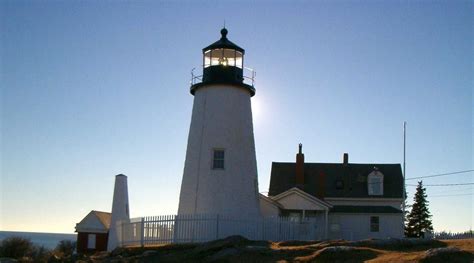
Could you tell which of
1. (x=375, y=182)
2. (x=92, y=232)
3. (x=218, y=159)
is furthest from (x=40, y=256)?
(x=375, y=182)

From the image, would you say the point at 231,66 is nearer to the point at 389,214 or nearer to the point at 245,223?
the point at 245,223

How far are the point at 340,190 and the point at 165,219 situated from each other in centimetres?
1721

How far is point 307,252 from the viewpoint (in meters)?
22.2

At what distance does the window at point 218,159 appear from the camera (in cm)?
3108

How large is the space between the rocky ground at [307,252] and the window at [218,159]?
493 cm

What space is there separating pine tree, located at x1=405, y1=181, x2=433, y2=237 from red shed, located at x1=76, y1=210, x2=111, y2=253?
24649 mm

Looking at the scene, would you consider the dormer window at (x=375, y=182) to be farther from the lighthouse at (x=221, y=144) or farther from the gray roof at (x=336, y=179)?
the lighthouse at (x=221, y=144)

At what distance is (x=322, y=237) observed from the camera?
113 ft

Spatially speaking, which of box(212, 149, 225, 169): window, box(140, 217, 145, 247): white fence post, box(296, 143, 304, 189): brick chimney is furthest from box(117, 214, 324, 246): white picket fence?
box(296, 143, 304, 189): brick chimney

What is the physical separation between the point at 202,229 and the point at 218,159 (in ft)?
11.8

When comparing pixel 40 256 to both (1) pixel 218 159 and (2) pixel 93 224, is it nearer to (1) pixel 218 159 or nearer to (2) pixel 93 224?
(2) pixel 93 224

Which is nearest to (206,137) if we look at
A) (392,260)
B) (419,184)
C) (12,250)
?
(392,260)

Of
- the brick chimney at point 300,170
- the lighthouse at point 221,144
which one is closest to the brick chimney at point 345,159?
the brick chimney at point 300,170

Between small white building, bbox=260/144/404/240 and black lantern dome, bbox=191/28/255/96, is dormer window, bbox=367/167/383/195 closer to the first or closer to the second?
small white building, bbox=260/144/404/240
